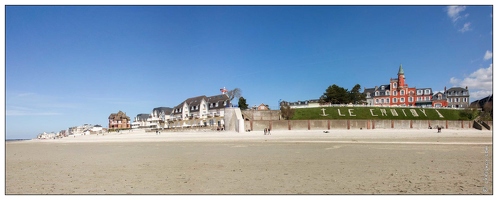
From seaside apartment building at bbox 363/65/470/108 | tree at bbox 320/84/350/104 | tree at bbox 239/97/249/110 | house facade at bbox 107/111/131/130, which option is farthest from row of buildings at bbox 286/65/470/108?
house facade at bbox 107/111/131/130

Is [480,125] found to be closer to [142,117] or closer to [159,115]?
[159,115]

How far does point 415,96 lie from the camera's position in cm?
9588

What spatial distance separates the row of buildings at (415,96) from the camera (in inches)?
3644

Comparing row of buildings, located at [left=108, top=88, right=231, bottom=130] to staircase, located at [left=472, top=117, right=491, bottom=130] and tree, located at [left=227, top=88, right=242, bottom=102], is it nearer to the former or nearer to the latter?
tree, located at [left=227, top=88, right=242, bottom=102]

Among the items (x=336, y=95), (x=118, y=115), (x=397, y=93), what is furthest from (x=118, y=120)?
(x=397, y=93)

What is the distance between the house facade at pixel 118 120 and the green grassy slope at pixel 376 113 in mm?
70331

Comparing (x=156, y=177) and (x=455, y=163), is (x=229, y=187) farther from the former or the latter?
(x=455, y=163)

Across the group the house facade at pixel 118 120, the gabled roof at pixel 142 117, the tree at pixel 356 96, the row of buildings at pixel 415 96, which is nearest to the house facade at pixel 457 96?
the row of buildings at pixel 415 96

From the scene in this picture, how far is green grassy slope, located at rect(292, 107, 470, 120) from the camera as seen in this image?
2370 inches

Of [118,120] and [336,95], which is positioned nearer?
[336,95]

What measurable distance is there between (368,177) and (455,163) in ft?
18.5

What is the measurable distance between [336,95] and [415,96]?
29838 mm

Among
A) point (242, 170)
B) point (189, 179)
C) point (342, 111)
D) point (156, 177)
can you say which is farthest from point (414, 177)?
point (342, 111)

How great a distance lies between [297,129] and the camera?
173ft
